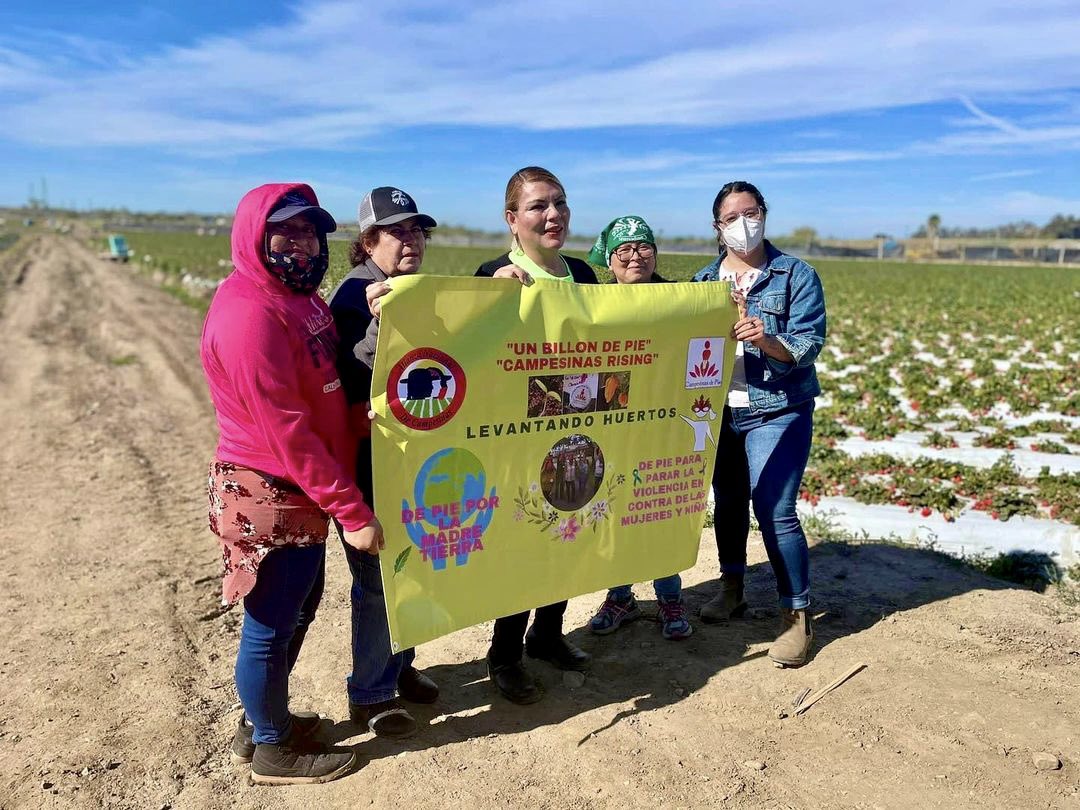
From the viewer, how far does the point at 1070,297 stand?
26.9 metres

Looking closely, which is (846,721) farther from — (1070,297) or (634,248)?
(1070,297)

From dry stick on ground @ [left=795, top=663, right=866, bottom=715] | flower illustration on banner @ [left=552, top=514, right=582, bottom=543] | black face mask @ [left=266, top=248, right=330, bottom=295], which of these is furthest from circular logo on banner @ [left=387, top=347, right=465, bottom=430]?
dry stick on ground @ [left=795, top=663, right=866, bottom=715]

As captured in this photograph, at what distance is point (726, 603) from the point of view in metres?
4.54

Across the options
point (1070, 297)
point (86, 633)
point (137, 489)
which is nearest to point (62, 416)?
point (137, 489)

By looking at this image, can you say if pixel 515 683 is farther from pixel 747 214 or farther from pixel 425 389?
pixel 747 214

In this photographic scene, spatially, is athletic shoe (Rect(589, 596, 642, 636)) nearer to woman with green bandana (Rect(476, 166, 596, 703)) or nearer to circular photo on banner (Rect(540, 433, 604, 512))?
woman with green bandana (Rect(476, 166, 596, 703))

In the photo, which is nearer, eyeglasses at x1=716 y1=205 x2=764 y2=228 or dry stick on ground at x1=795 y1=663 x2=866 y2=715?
dry stick on ground at x1=795 y1=663 x2=866 y2=715

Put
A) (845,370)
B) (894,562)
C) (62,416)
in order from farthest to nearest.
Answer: (845,370), (62,416), (894,562)

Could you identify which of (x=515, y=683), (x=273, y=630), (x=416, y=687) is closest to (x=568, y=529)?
(x=515, y=683)

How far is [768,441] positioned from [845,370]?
9.82 metres

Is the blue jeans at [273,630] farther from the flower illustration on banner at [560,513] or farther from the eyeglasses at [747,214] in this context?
the eyeglasses at [747,214]

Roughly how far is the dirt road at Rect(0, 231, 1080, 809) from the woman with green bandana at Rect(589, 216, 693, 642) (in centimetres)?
11

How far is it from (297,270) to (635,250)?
5.34 feet

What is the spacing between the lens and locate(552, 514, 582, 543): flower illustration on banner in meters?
3.46
